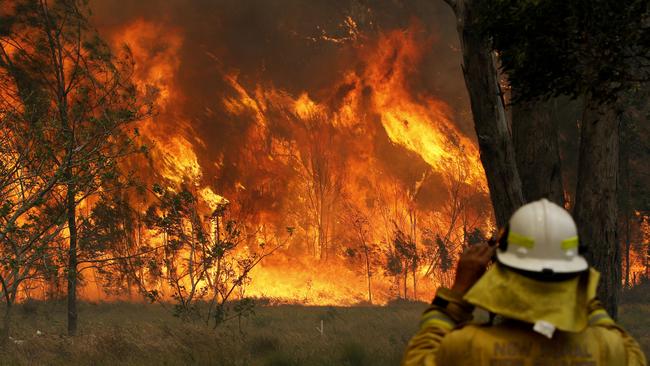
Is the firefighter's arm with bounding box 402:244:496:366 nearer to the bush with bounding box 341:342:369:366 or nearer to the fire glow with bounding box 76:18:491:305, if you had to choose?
the bush with bounding box 341:342:369:366

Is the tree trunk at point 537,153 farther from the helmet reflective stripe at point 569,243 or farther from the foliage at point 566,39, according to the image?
the helmet reflective stripe at point 569,243

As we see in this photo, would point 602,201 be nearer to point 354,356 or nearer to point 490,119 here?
point 490,119

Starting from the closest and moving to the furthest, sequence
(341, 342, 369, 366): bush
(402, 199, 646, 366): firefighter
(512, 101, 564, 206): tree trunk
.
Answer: (402, 199, 646, 366): firefighter < (512, 101, 564, 206): tree trunk < (341, 342, 369, 366): bush

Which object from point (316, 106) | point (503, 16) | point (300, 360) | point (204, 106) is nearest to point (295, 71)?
point (316, 106)

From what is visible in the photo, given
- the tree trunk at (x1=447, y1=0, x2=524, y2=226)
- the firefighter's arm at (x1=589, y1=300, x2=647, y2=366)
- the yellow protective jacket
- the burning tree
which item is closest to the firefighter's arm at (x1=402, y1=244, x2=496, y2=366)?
the yellow protective jacket

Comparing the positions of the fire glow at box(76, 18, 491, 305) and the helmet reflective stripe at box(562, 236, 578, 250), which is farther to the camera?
the fire glow at box(76, 18, 491, 305)

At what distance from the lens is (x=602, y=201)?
7406mm

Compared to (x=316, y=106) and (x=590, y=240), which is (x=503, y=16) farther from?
(x=316, y=106)

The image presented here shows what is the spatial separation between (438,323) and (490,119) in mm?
4322

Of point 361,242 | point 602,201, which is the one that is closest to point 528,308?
point 602,201

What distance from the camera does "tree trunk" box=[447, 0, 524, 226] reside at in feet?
21.1

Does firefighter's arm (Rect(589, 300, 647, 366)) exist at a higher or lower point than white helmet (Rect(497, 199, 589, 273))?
lower

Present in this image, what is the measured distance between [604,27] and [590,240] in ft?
9.80

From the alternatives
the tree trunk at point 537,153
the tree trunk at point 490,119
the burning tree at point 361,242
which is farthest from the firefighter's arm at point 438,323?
the burning tree at point 361,242
